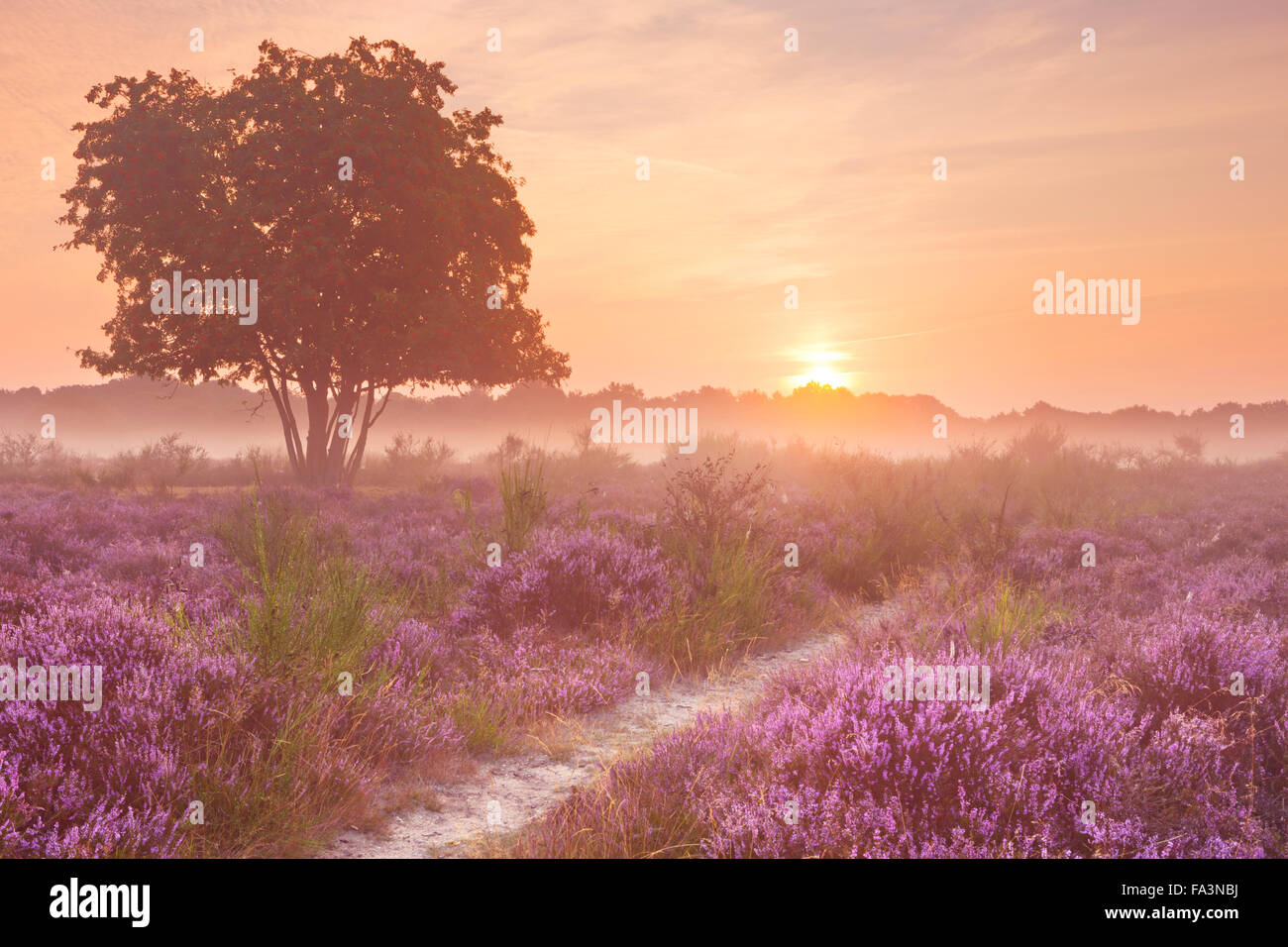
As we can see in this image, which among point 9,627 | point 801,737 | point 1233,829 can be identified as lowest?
point 1233,829

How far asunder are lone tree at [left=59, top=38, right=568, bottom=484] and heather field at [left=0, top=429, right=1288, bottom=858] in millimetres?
8659

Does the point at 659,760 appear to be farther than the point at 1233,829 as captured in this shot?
Yes

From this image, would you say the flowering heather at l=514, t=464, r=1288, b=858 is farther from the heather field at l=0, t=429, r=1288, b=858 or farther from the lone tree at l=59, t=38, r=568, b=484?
the lone tree at l=59, t=38, r=568, b=484

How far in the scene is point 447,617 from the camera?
25.8ft

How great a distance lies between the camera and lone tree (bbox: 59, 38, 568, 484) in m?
17.6

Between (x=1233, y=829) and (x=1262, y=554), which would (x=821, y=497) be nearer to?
(x=1262, y=554)

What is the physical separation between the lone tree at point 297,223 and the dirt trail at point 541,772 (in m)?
13.7

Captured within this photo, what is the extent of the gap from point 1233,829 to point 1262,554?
30.2 feet

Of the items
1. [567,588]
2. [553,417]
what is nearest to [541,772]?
[567,588]

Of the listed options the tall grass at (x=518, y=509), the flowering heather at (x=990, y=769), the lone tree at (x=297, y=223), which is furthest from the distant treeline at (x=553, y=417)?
the flowering heather at (x=990, y=769)

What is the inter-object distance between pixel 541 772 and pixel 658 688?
1860mm

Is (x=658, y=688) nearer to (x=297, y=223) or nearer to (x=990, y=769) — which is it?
(x=990, y=769)
